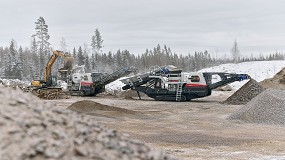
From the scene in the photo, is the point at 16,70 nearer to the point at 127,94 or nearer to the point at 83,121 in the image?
the point at 127,94

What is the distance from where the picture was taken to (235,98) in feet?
100

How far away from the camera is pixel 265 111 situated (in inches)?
798

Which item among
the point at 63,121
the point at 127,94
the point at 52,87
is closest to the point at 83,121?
the point at 63,121

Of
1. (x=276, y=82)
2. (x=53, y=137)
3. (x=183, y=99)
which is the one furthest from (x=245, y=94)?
(x=53, y=137)

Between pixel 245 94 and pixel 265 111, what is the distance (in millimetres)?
10683

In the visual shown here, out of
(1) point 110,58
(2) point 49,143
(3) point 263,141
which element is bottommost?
(3) point 263,141

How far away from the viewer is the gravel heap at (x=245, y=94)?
30.3 m

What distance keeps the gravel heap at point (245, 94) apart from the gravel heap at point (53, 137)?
1056 inches

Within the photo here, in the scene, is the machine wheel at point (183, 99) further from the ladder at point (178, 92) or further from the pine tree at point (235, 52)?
the pine tree at point (235, 52)

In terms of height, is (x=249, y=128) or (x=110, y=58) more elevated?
(x=110, y=58)

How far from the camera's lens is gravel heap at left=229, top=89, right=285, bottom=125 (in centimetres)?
1942

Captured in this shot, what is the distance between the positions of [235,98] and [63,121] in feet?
90.2

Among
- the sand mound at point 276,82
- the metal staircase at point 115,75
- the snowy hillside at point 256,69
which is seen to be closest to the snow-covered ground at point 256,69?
the snowy hillside at point 256,69

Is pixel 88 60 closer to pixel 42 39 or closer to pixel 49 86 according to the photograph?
pixel 42 39
